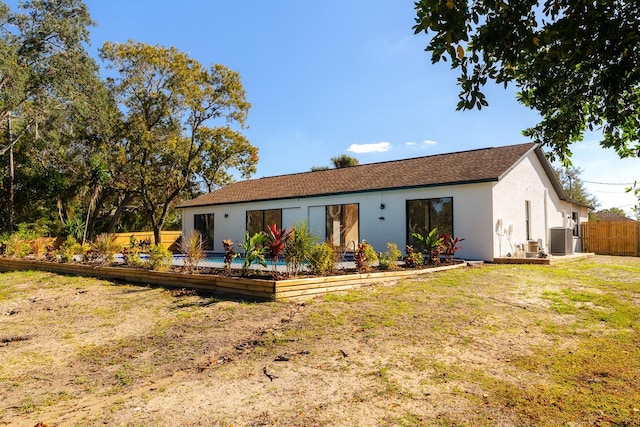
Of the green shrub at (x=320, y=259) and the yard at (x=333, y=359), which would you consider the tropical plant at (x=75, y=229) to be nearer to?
the yard at (x=333, y=359)

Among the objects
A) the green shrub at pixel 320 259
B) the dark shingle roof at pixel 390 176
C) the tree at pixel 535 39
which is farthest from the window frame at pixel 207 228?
the tree at pixel 535 39

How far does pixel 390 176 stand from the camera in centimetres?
1772

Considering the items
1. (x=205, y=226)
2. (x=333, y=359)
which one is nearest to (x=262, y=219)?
(x=205, y=226)

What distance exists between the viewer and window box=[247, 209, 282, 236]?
1994 centimetres

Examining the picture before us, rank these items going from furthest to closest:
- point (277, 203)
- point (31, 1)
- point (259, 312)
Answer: point (31, 1) → point (277, 203) → point (259, 312)

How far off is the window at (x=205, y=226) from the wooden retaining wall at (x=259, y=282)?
1038 cm

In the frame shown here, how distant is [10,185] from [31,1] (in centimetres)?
1128

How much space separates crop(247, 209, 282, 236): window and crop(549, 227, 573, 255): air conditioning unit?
12.7 meters

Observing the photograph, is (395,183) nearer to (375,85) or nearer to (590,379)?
(375,85)

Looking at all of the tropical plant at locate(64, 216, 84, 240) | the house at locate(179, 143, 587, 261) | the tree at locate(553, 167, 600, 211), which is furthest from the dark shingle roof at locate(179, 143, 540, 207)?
the tree at locate(553, 167, 600, 211)

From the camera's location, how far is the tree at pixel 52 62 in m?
22.6

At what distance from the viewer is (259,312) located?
6832 millimetres

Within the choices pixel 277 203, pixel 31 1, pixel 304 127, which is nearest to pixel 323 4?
pixel 277 203

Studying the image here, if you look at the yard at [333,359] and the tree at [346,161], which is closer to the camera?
the yard at [333,359]
